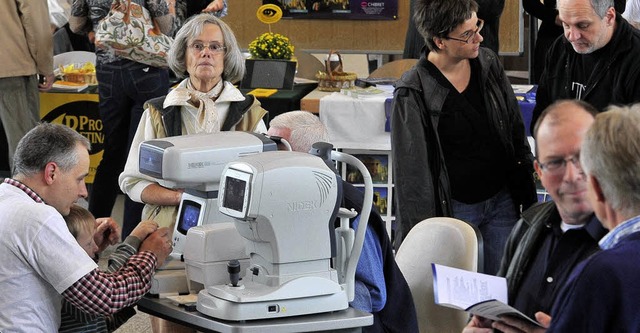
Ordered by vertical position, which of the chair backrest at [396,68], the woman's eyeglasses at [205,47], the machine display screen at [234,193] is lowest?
the chair backrest at [396,68]

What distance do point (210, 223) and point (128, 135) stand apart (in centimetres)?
288

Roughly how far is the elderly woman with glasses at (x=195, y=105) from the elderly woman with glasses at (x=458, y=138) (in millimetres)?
604

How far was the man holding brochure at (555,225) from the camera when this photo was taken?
289 cm

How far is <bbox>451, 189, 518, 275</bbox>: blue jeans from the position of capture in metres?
4.36

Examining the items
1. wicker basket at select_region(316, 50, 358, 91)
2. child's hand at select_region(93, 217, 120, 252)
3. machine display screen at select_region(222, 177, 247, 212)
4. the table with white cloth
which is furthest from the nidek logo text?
wicker basket at select_region(316, 50, 358, 91)

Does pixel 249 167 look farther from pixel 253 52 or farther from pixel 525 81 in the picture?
pixel 525 81

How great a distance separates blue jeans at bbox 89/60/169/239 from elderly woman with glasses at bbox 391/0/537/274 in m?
2.11

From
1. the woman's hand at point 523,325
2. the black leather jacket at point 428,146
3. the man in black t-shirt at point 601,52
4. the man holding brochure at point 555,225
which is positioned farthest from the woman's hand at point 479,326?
the man in black t-shirt at point 601,52

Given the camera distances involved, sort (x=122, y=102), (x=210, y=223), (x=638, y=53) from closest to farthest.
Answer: (x=210, y=223), (x=638, y=53), (x=122, y=102)

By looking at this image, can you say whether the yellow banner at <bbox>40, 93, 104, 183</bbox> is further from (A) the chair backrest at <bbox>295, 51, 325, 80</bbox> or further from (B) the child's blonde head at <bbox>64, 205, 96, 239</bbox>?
(B) the child's blonde head at <bbox>64, 205, 96, 239</bbox>

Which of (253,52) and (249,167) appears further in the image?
(253,52)

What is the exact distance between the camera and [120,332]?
215 inches

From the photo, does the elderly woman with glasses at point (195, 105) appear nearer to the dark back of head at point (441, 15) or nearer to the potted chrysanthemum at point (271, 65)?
the dark back of head at point (441, 15)

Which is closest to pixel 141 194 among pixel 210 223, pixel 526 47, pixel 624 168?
pixel 210 223
